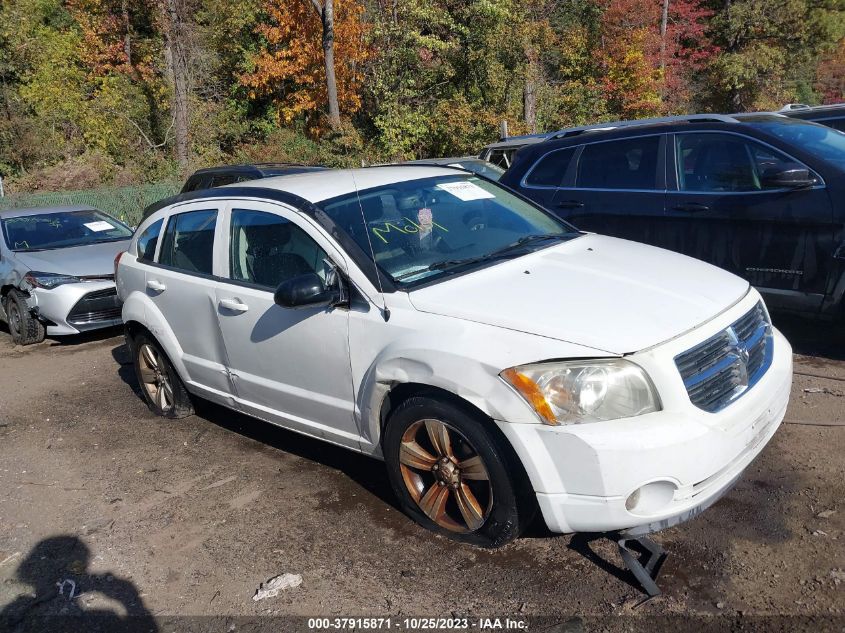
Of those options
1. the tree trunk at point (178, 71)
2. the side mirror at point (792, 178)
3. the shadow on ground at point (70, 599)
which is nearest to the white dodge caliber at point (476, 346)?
the shadow on ground at point (70, 599)

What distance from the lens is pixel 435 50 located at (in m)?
25.8

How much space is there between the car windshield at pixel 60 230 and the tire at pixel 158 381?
419 centimetres

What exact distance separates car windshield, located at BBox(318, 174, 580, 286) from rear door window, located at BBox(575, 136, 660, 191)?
6.45 ft

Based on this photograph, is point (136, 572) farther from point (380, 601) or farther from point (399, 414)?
point (399, 414)

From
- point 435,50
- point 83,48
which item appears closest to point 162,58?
point 83,48

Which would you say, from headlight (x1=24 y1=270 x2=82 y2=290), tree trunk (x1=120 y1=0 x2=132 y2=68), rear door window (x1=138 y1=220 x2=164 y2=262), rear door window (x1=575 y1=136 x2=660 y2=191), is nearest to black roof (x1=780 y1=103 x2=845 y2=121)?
rear door window (x1=575 y1=136 x2=660 y2=191)

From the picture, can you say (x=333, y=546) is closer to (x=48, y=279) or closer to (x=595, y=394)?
(x=595, y=394)

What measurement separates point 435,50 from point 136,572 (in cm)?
2458

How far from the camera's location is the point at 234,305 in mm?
4305

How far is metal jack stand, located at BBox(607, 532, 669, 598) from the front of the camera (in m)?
3.01

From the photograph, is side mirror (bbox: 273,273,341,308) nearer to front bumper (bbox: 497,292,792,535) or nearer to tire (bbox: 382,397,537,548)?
tire (bbox: 382,397,537,548)

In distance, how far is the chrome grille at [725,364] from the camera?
3.02 meters

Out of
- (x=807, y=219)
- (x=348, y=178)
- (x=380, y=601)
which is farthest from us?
(x=807, y=219)

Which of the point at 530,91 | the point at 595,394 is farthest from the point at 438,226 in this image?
the point at 530,91
